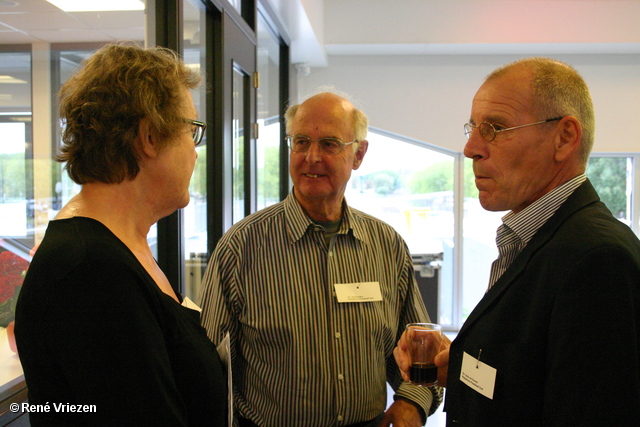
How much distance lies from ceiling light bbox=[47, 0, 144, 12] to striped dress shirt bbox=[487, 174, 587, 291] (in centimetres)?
133

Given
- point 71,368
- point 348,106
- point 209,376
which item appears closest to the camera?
point 71,368

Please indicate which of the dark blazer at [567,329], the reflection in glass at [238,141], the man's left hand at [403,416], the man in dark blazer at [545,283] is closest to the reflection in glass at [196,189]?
the reflection in glass at [238,141]

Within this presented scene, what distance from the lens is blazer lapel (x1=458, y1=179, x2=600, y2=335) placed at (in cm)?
105

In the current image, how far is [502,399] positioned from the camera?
101 centimetres

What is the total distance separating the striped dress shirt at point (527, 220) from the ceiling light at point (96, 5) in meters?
1.33

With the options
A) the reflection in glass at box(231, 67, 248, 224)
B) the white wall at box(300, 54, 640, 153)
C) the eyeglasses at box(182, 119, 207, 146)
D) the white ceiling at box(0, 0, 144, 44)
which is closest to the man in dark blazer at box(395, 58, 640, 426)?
the eyeglasses at box(182, 119, 207, 146)

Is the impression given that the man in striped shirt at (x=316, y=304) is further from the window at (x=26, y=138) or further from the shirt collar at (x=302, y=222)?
the window at (x=26, y=138)

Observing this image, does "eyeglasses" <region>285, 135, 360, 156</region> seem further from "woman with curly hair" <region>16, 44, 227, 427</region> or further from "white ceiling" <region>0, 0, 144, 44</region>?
"woman with curly hair" <region>16, 44, 227, 427</region>

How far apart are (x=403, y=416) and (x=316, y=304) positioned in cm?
45

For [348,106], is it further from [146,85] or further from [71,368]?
[71,368]

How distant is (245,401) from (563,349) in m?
1.05

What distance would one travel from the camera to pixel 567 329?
881 mm

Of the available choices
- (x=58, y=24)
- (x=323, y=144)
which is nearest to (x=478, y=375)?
(x=323, y=144)

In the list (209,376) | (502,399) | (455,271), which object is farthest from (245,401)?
(455,271)
